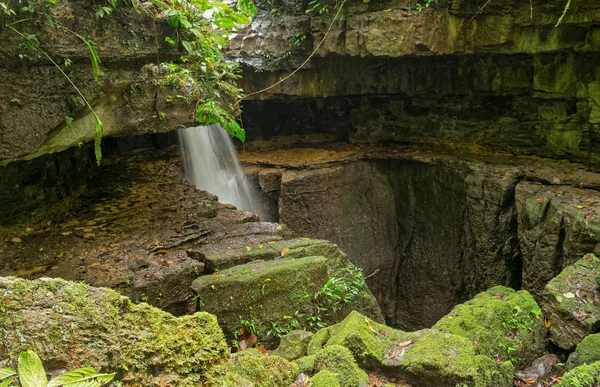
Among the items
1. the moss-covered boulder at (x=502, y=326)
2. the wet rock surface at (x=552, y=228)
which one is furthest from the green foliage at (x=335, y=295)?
the wet rock surface at (x=552, y=228)

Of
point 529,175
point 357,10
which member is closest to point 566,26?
point 529,175

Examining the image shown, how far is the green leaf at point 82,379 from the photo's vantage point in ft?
5.15

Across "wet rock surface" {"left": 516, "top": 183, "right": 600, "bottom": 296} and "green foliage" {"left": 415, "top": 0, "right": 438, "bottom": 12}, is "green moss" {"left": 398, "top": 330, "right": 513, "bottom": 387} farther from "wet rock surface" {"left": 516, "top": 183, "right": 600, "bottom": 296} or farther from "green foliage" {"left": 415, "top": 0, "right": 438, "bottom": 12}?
"green foliage" {"left": 415, "top": 0, "right": 438, "bottom": 12}

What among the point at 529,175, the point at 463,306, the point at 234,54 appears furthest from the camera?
the point at 234,54

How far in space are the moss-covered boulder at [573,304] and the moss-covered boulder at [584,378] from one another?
1534 mm

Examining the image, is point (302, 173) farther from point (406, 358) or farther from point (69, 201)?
point (406, 358)

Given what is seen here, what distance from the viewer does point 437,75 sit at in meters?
9.21

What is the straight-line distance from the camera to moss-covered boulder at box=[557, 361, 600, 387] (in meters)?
3.39

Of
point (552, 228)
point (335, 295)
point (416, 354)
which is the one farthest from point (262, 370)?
point (552, 228)

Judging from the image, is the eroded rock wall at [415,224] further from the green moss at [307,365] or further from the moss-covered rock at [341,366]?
the green moss at [307,365]

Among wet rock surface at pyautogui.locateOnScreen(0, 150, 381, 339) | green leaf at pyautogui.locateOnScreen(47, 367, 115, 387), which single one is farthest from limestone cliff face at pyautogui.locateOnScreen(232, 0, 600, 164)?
green leaf at pyautogui.locateOnScreen(47, 367, 115, 387)

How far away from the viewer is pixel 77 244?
16.3 feet

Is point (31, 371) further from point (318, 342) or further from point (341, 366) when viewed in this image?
point (318, 342)

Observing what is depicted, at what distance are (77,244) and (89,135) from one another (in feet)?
4.34
